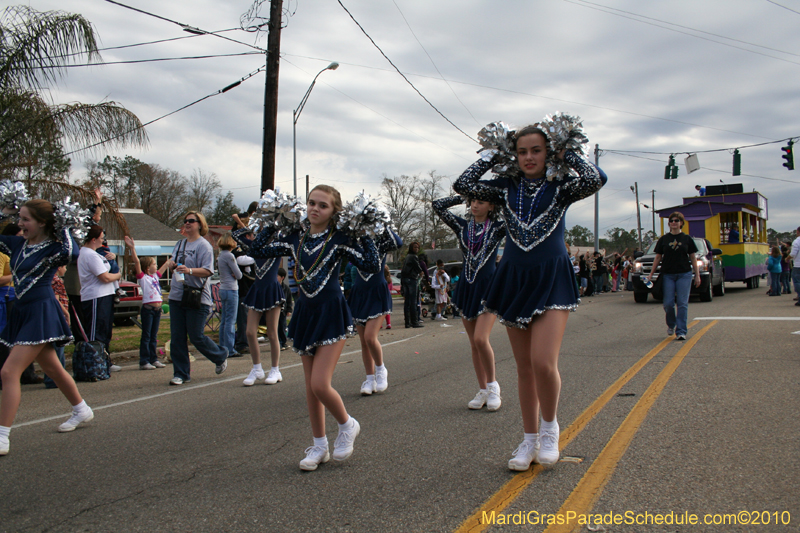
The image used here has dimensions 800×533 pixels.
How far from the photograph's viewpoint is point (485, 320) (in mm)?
4891

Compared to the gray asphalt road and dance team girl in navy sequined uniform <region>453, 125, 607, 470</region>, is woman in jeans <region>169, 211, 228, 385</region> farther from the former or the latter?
dance team girl in navy sequined uniform <region>453, 125, 607, 470</region>

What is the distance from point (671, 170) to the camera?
89.5ft

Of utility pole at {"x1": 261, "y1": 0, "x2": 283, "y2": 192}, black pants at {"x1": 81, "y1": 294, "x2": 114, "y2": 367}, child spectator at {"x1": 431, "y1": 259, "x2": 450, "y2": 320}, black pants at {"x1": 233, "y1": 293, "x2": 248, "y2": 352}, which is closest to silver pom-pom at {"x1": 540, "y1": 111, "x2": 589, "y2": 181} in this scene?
black pants at {"x1": 81, "y1": 294, "x2": 114, "y2": 367}

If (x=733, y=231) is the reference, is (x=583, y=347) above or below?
below

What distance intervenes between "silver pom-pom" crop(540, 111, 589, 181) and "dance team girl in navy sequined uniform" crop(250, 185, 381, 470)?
1.37m

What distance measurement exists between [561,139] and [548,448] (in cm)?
189

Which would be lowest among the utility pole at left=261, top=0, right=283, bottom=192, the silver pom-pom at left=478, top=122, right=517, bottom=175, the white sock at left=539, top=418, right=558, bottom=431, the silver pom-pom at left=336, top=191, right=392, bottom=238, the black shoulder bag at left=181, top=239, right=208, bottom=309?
the white sock at left=539, top=418, right=558, bottom=431

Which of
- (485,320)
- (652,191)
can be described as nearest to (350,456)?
(485,320)

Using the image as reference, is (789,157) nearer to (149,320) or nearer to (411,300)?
(411,300)

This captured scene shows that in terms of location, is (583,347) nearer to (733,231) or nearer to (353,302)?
(353,302)

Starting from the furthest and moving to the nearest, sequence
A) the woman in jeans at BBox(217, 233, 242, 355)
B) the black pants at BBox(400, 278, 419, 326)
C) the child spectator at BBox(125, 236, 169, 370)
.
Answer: the black pants at BBox(400, 278, 419, 326), the child spectator at BBox(125, 236, 169, 370), the woman in jeans at BBox(217, 233, 242, 355)

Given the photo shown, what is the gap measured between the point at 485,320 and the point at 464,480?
1.82 m

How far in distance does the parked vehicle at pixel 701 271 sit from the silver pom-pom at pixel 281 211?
1402 centimetres

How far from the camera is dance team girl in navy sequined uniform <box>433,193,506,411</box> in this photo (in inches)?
194
